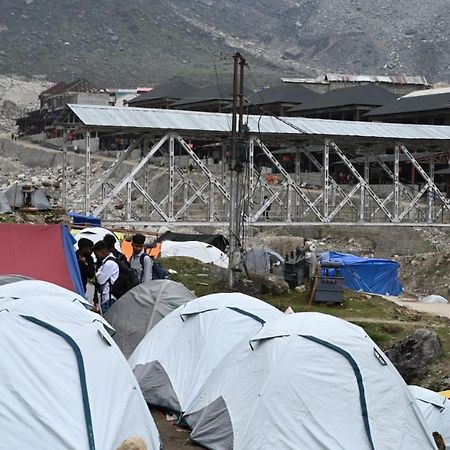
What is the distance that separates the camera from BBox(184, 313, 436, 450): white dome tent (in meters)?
10.4

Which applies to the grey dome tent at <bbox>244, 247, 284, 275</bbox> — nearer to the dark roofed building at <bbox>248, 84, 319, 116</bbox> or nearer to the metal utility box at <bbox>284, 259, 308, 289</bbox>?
the metal utility box at <bbox>284, 259, 308, 289</bbox>

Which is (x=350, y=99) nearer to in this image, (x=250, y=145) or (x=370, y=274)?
(x=250, y=145)

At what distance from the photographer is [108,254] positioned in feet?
48.2

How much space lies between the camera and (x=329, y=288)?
73.5 feet

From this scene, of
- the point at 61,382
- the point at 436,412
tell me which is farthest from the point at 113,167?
the point at 61,382

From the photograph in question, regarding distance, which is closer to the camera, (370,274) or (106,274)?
(106,274)

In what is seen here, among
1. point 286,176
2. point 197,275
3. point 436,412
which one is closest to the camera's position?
point 436,412

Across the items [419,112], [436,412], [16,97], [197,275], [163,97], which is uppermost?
[16,97]

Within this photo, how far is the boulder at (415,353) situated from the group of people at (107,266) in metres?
4.99

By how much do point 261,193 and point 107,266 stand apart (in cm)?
2796

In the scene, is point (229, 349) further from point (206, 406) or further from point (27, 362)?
point (27, 362)

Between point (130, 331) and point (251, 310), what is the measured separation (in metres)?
2.41

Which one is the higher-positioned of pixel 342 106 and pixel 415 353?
pixel 342 106

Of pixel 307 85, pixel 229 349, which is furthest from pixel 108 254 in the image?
pixel 307 85
